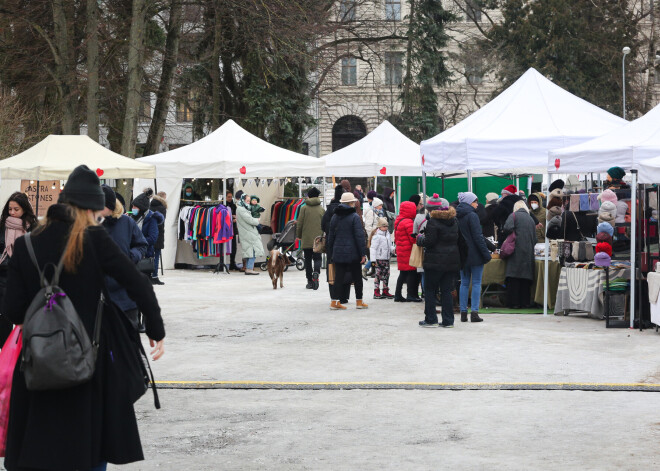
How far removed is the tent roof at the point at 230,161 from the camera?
2348cm

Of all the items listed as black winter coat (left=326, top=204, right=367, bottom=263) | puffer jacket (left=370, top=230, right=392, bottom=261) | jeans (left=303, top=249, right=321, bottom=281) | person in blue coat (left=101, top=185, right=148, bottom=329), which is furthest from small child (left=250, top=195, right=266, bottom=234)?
person in blue coat (left=101, top=185, right=148, bottom=329)

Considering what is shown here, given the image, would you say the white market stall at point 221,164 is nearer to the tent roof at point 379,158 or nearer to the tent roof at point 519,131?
the tent roof at point 379,158

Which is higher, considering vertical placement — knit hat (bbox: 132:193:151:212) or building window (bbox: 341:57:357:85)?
building window (bbox: 341:57:357:85)

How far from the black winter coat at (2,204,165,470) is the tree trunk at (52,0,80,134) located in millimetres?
21936

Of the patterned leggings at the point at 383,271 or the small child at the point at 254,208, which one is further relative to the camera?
the small child at the point at 254,208

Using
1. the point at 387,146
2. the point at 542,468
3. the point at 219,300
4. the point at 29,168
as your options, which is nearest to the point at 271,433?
the point at 542,468

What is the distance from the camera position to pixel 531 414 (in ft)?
25.6

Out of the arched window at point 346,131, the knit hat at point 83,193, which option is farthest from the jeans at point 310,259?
the arched window at point 346,131

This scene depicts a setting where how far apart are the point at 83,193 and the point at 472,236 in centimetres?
948

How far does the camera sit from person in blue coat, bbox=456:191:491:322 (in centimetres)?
1362

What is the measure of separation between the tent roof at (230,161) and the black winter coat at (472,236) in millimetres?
10247

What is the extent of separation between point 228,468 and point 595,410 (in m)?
3.05

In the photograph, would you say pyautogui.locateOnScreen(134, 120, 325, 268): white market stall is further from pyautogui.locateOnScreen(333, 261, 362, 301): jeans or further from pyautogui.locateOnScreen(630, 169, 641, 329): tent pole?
pyautogui.locateOnScreen(630, 169, 641, 329): tent pole

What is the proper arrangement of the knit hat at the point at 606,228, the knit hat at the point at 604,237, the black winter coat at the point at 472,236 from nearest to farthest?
the black winter coat at the point at 472,236, the knit hat at the point at 604,237, the knit hat at the point at 606,228
